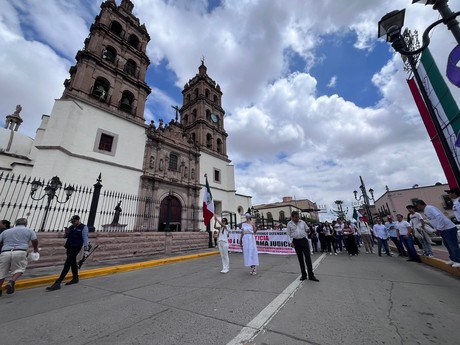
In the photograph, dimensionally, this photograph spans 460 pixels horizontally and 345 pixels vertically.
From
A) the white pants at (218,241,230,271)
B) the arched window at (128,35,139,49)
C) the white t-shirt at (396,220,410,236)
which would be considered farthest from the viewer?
the arched window at (128,35,139,49)

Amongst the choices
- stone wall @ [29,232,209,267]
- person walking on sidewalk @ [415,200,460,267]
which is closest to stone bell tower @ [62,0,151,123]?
stone wall @ [29,232,209,267]

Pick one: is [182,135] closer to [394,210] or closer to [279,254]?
[279,254]

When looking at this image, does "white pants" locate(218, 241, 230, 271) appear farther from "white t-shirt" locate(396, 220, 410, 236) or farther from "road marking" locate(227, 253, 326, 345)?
"white t-shirt" locate(396, 220, 410, 236)

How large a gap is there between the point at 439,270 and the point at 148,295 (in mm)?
7763

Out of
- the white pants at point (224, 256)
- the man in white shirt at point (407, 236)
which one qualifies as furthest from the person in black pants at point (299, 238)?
the man in white shirt at point (407, 236)

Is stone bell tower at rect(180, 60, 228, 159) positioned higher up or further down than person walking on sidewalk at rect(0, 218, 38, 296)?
higher up

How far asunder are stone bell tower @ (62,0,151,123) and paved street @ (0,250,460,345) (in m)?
16.2

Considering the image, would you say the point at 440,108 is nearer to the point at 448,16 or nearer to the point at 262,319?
the point at 448,16

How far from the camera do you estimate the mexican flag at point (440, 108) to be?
5.53m

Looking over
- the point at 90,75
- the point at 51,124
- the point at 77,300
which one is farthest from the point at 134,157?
the point at 77,300

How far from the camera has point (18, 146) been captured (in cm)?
2381

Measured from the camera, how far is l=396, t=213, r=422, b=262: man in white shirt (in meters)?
7.07

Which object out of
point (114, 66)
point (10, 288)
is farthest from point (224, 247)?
point (114, 66)

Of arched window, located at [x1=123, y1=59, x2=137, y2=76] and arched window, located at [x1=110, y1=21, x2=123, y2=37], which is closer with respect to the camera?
arched window, located at [x1=123, y1=59, x2=137, y2=76]
